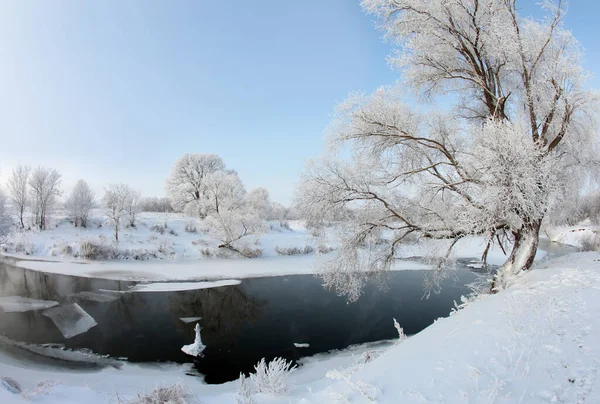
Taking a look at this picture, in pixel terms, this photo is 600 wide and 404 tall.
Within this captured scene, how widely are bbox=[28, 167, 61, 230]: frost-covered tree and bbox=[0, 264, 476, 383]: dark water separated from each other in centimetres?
1742

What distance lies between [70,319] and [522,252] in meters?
14.5

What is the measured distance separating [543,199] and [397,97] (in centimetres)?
371

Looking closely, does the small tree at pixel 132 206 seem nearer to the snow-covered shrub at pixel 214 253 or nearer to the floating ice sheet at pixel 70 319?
the snow-covered shrub at pixel 214 253

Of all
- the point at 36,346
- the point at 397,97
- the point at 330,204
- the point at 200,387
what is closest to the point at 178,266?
the point at 36,346

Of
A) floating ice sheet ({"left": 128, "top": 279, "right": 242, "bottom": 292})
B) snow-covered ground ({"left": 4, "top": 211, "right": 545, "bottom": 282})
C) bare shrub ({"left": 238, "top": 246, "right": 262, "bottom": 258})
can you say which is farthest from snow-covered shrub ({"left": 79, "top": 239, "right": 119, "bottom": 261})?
bare shrub ({"left": 238, "top": 246, "right": 262, "bottom": 258})

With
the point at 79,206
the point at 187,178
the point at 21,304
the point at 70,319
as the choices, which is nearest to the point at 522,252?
the point at 70,319

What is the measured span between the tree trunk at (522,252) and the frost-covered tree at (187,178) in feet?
116

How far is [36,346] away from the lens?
29.5 feet

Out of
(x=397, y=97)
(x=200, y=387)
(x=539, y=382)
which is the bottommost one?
(x=200, y=387)

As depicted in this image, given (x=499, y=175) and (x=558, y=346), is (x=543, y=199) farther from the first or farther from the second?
(x=558, y=346)

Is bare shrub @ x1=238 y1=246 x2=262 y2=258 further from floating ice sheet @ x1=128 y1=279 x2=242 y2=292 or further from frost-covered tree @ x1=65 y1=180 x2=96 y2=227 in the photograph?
frost-covered tree @ x1=65 y1=180 x2=96 y2=227

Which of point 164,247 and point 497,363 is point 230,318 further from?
point 164,247

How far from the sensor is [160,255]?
80.3 ft

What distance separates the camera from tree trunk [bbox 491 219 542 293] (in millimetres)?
6000
